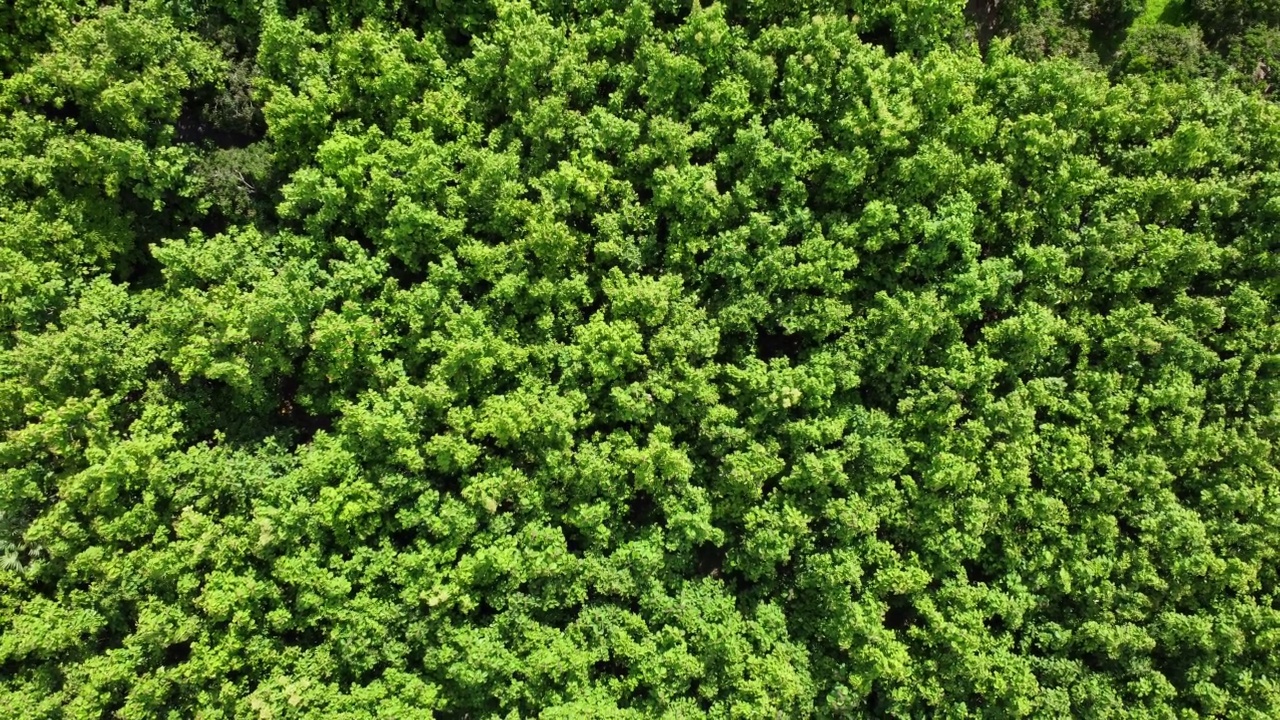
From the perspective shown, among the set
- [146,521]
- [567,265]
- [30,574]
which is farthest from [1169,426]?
[30,574]

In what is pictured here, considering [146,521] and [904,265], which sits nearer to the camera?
[146,521]

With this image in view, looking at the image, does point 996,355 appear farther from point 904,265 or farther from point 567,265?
point 567,265

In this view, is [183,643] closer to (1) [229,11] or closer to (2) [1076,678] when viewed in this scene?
(1) [229,11]

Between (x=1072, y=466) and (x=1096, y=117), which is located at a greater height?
(x=1096, y=117)

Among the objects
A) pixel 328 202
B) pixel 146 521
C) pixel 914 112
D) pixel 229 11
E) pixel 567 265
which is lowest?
pixel 146 521

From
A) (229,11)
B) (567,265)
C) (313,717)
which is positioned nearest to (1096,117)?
(567,265)

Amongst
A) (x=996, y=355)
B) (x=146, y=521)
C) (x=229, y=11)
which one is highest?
(x=229, y=11)
